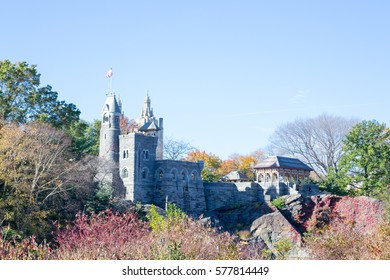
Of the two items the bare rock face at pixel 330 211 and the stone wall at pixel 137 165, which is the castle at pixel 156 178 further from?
the bare rock face at pixel 330 211

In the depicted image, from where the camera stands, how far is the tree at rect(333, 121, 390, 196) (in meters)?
52.2

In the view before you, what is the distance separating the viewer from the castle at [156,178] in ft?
154

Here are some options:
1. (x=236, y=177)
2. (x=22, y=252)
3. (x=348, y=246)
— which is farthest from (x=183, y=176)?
(x=22, y=252)

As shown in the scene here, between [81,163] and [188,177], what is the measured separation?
10719 mm

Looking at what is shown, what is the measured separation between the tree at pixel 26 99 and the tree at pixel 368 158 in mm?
22196

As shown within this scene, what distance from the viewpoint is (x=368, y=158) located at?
52406 millimetres

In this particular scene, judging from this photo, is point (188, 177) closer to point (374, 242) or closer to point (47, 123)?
point (47, 123)

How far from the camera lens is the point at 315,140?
6412 cm

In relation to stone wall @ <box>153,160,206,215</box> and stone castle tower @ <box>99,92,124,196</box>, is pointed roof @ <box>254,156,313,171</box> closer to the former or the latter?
stone wall @ <box>153,160,206,215</box>

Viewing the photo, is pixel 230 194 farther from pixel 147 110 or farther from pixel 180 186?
pixel 147 110

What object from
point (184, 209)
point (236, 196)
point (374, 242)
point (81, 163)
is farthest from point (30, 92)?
point (374, 242)

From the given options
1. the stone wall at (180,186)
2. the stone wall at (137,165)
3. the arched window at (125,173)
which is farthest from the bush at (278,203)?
the arched window at (125,173)

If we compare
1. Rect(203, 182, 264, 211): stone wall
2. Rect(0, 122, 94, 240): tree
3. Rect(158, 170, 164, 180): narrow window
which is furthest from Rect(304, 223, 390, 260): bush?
Rect(203, 182, 264, 211): stone wall
